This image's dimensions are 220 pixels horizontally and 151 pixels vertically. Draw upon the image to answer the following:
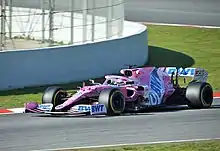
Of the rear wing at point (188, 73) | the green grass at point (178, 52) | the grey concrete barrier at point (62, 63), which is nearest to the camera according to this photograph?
the rear wing at point (188, 73)

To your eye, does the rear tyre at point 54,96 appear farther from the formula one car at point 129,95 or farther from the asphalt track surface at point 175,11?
the asphalt track surface at point 175,11

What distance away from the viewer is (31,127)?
58.3ft

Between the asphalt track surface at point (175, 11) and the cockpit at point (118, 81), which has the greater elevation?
the asphalt track surface at point (175, 11)

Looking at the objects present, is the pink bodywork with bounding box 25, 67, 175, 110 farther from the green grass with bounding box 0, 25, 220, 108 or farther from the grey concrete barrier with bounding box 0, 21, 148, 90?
the grey concrete barrier with bounding box 0, 21, 148, 90

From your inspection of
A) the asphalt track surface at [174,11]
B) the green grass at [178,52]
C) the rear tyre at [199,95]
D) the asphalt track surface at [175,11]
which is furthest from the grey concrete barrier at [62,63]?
the asphalt track surface at [175,11]

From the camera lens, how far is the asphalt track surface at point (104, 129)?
1612 centimetres

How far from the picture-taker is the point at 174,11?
44375 mm

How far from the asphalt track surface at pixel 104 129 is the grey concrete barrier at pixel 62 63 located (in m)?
3.56

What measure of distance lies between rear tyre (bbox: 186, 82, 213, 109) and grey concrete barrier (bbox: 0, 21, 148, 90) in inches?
200

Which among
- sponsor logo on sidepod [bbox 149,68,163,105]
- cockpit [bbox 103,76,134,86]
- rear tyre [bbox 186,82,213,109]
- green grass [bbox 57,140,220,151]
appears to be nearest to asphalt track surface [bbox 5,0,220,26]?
cockpit [bbox 103,76,134,86]

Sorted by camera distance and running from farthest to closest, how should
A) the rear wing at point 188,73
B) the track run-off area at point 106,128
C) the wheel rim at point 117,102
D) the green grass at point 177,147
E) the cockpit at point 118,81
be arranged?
the rear wing at point 188,73 < the cockpit at point 118,81 < the wheel rim at point 117,102 < the track run-off area at point 106,128 < the green grass at point 177,147

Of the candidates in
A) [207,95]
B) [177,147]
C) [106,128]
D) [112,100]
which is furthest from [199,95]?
[177,147]

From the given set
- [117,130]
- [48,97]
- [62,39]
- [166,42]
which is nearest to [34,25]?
[62,39]

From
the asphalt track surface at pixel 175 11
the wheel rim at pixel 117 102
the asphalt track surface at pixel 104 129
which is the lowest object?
the asphalt track surface at pixel 104 129
